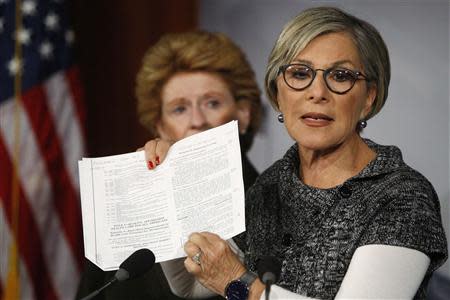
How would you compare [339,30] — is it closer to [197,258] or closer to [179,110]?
[197,258]

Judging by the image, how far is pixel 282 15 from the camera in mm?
2695

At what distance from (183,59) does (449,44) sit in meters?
1.00

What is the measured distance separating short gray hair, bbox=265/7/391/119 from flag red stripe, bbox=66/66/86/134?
5.06 feet

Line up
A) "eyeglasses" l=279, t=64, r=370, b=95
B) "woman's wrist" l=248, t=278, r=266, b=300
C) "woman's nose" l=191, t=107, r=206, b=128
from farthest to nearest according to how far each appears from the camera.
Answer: "woman's nose" l=191, t=107, r=206, b=128
"eyeglasses" l=279, t=64, r=370, b=95
"woman's wrist" l=248, t=278, r=266, b=300

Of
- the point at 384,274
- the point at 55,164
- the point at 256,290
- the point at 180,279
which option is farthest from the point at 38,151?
the point at 384,274

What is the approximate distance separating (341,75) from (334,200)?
0.29m

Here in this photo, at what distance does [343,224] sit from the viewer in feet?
5.15

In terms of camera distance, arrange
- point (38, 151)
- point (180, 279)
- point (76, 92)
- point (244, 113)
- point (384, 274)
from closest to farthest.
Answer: point (384, 274) → point (180, 279) → point (244, 113) → point (38, 151) → point (76, 92)

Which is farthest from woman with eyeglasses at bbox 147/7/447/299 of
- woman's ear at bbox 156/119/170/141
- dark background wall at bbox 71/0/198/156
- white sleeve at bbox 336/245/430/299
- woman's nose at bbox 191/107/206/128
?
dark background wall at bbox 71/0/198/156

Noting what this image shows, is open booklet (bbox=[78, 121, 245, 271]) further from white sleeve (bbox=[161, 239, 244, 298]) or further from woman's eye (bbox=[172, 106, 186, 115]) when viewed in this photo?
woman's eye (bbox=[172, 106, 186, 115])

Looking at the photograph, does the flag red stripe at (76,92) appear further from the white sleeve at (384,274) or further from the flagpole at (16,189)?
the white sleeve at (384,274)

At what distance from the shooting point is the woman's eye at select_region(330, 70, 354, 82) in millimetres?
1615

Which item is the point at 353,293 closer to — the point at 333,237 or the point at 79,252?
the point at 333,237

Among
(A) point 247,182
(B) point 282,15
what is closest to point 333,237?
(A) point 247,182
